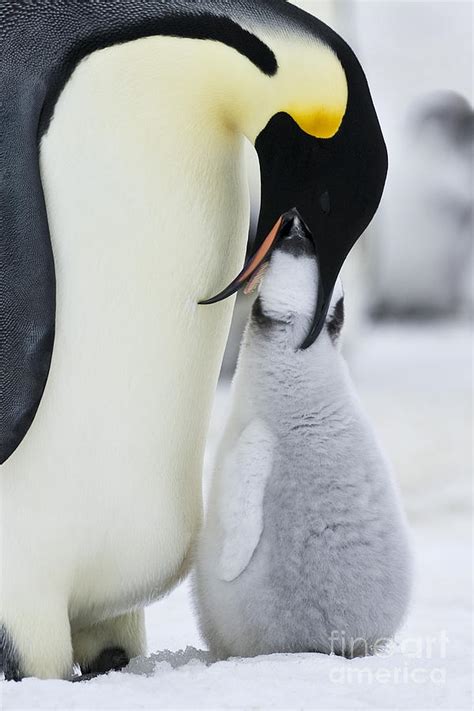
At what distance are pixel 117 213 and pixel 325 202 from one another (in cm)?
29

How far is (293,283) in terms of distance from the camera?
169 centimetres

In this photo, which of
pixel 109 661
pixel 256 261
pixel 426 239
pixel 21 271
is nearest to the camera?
pixel 21 271

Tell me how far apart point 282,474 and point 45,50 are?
672mm

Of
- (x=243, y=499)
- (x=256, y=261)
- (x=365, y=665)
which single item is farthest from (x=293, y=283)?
(x=365, y=665)

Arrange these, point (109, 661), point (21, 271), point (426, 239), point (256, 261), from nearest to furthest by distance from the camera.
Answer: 1. point (21, 271)
2. point (256, 261)
3. point (109, 661)
4. point (426, 239)

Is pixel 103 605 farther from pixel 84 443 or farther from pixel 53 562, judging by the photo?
pixel 84 443

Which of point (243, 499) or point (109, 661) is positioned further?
point (109, 661)

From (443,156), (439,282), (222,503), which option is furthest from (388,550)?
(443,156)

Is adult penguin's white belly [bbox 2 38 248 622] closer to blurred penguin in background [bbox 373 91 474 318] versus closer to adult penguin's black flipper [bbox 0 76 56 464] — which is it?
adult penguin's black flipper [bbox 0 76 56 464]

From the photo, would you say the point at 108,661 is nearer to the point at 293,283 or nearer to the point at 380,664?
the point at 380,664

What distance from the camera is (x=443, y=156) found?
11.2m

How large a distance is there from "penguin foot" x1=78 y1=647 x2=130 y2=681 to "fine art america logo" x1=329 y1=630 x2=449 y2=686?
37 cm

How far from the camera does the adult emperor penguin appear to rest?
159cm

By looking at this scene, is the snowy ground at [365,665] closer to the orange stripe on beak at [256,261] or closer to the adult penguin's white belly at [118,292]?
the adult penguin's white belly at [118,292]
